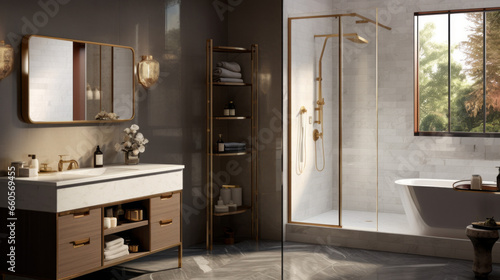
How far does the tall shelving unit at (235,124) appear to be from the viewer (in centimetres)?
545

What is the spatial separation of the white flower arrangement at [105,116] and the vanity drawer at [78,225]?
887mm

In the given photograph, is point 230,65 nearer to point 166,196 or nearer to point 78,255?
point 166,196

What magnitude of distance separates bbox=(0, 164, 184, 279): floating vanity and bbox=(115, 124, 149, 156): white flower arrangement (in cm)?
34

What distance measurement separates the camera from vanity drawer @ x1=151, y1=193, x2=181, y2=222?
4383mm

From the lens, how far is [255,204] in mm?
5820

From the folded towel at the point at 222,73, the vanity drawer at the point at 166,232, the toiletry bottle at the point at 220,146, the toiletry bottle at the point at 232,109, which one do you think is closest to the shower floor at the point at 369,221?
the toiletry bottle at the point at 220,146

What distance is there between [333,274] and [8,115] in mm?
2691

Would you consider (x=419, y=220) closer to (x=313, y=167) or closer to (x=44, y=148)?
(x=313, y=167)

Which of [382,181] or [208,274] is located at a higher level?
[382,181]

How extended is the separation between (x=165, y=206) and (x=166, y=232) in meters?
0.22

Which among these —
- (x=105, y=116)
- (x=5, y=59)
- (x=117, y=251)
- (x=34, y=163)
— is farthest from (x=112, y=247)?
(x=5, y=59)

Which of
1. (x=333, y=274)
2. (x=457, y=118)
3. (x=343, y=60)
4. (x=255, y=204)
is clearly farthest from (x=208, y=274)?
(x=457, y=118)

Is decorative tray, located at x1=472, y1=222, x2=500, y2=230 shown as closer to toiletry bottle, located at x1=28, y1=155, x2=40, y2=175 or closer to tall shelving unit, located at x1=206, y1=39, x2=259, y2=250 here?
tall shelving unit, located at x1=206, y1=39, x2=259, y2=250

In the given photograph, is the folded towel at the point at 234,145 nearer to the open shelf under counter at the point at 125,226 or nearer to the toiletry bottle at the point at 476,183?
the open shelf under counter at the point at 125,226
